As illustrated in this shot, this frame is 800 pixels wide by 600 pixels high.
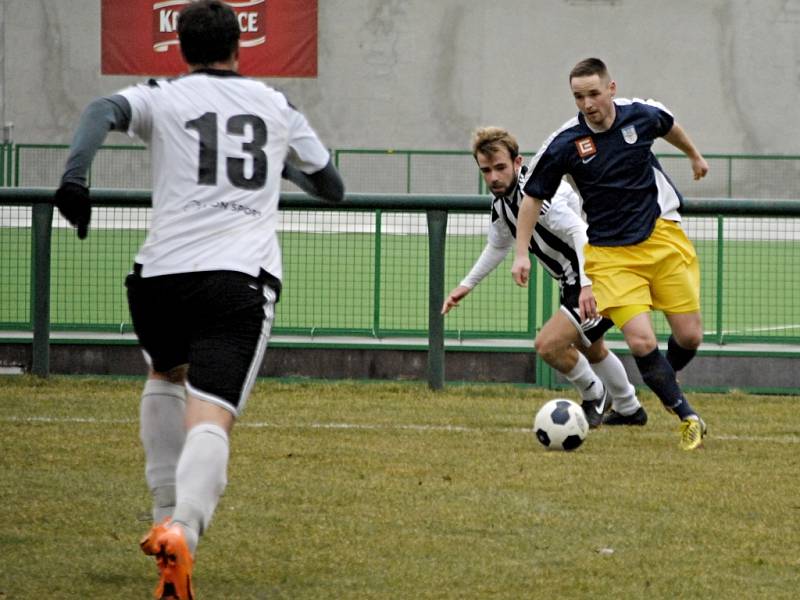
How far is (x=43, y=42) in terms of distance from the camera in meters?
34.5

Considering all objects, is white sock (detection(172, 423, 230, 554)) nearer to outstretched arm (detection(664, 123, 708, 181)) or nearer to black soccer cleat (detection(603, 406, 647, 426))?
outstretched arm (detection(664, 123, 708, 181))

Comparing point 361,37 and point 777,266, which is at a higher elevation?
point 361,37

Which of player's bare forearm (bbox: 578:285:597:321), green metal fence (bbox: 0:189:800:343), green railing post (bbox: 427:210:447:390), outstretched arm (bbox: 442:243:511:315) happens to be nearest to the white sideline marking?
outstretched arm (bbox: 442:243:511:315)

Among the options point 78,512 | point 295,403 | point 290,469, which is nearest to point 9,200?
point 295,403

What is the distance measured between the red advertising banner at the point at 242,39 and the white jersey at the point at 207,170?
98.9 ft

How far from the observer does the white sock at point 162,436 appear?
5090 mm

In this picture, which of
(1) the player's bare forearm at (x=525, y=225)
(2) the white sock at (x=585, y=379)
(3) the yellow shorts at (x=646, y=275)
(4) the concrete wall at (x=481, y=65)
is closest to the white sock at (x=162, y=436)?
(1) the player's bare forearm at (x=525, y=225)

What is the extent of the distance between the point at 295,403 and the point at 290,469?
2.92 m

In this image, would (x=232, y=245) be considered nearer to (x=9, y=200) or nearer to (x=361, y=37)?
(x=9, y=200)

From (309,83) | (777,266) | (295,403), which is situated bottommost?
(295,403)

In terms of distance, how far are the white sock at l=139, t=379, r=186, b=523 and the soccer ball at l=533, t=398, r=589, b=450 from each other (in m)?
3.55

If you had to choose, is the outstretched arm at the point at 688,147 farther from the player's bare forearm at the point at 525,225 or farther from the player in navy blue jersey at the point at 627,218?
the player's bare forearm at the point at 525,225

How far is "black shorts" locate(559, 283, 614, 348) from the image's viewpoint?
9195mm

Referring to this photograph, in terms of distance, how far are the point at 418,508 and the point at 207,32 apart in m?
2.57
